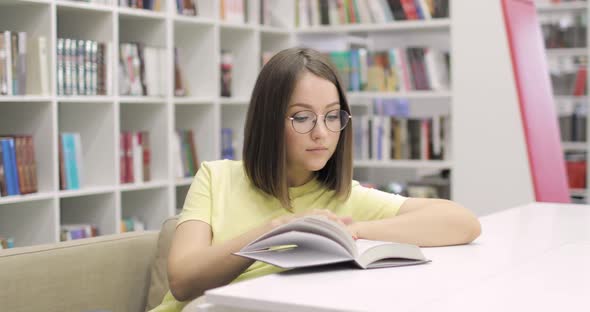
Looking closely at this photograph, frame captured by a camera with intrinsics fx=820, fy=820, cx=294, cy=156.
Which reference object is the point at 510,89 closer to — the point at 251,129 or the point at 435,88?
the point at 435,88

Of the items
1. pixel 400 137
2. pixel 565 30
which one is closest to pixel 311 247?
pixel 400 137

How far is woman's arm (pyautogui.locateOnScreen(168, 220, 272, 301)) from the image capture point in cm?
155

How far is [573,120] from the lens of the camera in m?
6.06

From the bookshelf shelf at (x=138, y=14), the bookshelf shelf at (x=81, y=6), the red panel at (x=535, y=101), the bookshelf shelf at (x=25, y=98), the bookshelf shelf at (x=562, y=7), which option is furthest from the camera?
the bookshelf shelf at (x=562, y=7)

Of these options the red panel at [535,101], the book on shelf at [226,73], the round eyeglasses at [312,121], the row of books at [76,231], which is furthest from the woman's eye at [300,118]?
the book on shelf at [226,73]

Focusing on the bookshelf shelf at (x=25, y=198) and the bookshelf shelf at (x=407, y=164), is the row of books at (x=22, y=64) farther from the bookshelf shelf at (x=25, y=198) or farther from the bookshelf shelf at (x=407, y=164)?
the bookshelf shelf at (x=407, y=164)

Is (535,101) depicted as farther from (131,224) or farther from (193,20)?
(131,224)

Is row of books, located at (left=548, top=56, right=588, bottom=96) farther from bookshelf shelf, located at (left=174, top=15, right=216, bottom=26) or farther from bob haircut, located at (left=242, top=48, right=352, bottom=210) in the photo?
bob haircut, located at (left=242, top=48, right=352, bottom=210)

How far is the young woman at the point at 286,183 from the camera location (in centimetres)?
169

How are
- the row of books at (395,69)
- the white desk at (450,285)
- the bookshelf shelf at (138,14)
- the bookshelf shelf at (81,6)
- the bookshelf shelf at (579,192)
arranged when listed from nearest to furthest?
the white desk at (450,285)
the bookshelf shelf at (81,6)
the bookshelf shelf at (138,14)
the row of books at (395,69)
the bookshelf shelf at (579,192)

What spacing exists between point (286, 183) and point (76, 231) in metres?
2.03

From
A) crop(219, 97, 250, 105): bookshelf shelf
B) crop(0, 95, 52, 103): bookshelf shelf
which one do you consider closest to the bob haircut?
crop(0, 95, 52, 103): bookshelf shelf

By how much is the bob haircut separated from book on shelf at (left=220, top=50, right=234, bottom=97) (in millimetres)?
2572

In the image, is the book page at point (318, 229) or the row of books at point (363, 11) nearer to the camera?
the book page at point (318, 229)
